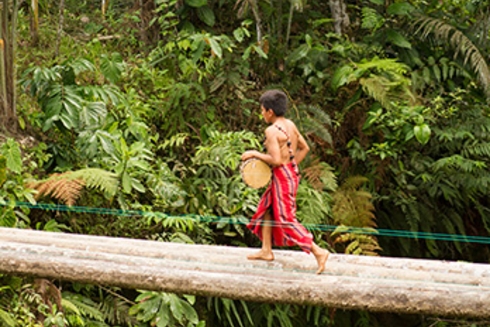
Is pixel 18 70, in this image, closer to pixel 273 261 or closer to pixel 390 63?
pixel 390 63

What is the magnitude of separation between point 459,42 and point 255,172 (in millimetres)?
4457

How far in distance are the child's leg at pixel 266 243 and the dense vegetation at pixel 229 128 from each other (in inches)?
60.9

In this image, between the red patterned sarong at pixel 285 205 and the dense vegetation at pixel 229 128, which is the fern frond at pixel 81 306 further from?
the red patterned sarong at pixel 285 205

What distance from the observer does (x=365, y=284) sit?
4191 mm

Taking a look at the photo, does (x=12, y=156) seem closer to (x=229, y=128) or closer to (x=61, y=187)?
(x=61, y=187)

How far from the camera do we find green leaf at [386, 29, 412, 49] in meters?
8.14

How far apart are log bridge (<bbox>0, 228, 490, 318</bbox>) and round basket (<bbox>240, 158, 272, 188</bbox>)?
20.4 inches

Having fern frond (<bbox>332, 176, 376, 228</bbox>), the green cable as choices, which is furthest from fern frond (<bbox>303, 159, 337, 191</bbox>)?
the green cable

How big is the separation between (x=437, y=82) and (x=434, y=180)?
123 cm

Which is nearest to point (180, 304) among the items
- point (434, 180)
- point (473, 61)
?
point (434, 180)

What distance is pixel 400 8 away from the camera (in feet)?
27.0

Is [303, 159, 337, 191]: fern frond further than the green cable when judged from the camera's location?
Yes

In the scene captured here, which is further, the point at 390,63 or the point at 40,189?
the point at 390,63

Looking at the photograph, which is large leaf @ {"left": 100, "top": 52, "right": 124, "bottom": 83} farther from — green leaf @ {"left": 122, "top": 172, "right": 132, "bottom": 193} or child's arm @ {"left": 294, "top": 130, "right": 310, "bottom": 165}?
child's arm @ {"left": 294, "top": 130, "right": 310, "bottom": 165}
